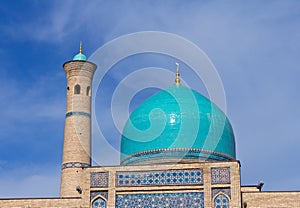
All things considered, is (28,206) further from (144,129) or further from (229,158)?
(229,158)

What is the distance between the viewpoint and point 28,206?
14305 millimetres

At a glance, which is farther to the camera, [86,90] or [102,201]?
[86,90]

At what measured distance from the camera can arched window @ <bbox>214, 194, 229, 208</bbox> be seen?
44.0ft

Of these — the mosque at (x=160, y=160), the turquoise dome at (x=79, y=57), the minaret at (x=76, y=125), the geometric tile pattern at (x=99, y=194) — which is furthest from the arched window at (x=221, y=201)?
the turquoise dome at (x=79, y=57)

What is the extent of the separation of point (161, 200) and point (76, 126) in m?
4.25

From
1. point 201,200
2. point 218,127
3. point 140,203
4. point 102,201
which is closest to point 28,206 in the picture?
point 102,201

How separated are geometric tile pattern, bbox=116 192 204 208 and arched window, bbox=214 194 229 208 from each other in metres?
0.30

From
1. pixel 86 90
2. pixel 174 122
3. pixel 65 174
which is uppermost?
pixel 86 90

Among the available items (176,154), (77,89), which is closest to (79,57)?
(77,89)

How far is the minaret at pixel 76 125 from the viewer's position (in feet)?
54.0

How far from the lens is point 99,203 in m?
13.9

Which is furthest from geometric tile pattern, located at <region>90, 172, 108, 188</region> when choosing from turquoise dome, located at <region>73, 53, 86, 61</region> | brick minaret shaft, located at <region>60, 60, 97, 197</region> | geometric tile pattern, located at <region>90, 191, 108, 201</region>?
turquoise dome, located at <region>73, 53, 86, 61</region>

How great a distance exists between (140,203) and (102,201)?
867mm

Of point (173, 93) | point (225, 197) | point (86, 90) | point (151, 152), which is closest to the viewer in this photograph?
point (225, 197)
